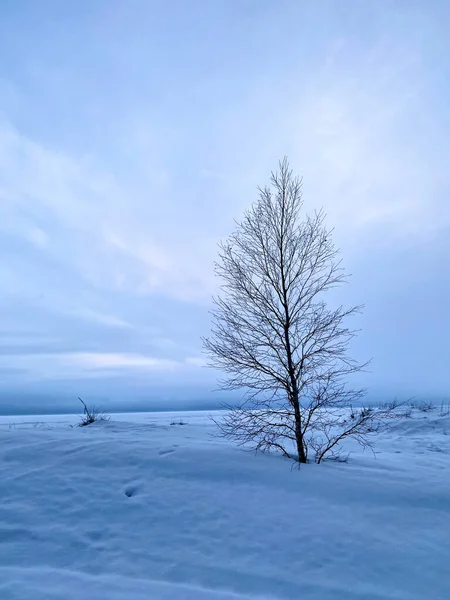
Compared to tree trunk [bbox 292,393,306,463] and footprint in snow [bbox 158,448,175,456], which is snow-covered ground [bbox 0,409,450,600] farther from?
tree trunk [bbox 292,393,306,463]

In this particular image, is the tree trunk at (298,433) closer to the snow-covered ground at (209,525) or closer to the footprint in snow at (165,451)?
the snow-covered ground at (209,525)

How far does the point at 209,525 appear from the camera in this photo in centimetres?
513

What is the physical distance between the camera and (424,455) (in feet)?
31.8

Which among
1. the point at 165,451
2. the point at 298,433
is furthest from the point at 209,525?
the point at 298,433

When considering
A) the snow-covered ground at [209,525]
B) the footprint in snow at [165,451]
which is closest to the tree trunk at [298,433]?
the snow-covered ground at [209,525]

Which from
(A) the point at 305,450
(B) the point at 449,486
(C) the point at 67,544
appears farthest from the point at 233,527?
(B) the point at 449,486

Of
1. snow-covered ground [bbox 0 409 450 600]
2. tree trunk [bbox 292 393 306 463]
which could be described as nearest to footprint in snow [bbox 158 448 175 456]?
snow-covered ground [bbox 0 409 450 600]

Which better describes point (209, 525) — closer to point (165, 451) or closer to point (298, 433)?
point (165, 451)

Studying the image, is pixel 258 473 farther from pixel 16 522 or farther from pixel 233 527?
pixel 16 522

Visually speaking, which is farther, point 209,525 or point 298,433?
point 298,433

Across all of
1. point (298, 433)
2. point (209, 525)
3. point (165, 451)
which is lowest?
point (209, 525)

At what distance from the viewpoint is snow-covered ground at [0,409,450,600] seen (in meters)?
4.02

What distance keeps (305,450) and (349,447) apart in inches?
148

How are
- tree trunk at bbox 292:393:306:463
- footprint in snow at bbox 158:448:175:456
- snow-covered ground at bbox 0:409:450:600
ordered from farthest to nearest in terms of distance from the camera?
tree trunk at bbox 292:393:306:463, footprint in snow at bbox 158:448:175:456, snow-covered ground at bbox 0:409:450:600
